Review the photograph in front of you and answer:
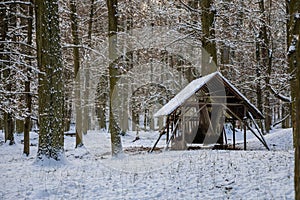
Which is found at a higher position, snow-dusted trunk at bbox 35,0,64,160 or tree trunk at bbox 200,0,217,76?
tree trunk at bbox 200,0,217,76

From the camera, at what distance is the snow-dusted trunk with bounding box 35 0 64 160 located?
10734mm

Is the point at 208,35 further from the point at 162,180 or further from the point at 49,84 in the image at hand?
the point at 162,180

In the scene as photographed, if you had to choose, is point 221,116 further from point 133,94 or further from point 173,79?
point 133,94

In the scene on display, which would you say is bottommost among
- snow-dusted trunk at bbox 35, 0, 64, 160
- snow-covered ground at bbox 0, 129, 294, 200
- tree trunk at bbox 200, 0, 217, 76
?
snow-covered ground at bbox 0, 129, 294, 200

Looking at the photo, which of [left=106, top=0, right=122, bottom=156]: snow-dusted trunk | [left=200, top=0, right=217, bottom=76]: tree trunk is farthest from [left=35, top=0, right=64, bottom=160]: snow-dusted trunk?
[left=200, top=0, right=217, bottom=76]: tree trunk

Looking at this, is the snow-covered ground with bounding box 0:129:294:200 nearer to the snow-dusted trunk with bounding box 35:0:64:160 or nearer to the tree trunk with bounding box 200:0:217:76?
the snow-dusted trunk with bounding box 35:0:64:160

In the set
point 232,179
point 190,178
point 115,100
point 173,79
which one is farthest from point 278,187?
point 173,79

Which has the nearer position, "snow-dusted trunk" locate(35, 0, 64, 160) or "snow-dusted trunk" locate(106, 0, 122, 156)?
"snow-dusted trunk" locate(35, 0, 64, 160)

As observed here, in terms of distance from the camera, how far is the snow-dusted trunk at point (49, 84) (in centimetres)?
1073

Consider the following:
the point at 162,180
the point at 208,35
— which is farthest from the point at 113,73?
the point at 208,35

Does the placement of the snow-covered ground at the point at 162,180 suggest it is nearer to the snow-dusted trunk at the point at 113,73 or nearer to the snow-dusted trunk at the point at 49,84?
the snow-dusted trunk at the point at 49,84

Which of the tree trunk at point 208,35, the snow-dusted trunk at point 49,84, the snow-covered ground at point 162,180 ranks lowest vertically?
the snow-covered ground at point 162,180

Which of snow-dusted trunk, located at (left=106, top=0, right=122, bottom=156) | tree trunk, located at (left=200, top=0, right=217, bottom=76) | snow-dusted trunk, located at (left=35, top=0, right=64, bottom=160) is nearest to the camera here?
snow-dusted trunk, located at (left=35, top=0, right=64, bottom=160)

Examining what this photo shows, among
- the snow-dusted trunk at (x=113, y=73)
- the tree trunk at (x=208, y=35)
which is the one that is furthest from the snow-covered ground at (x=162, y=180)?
the tree trunk at (x=208, y=35)
